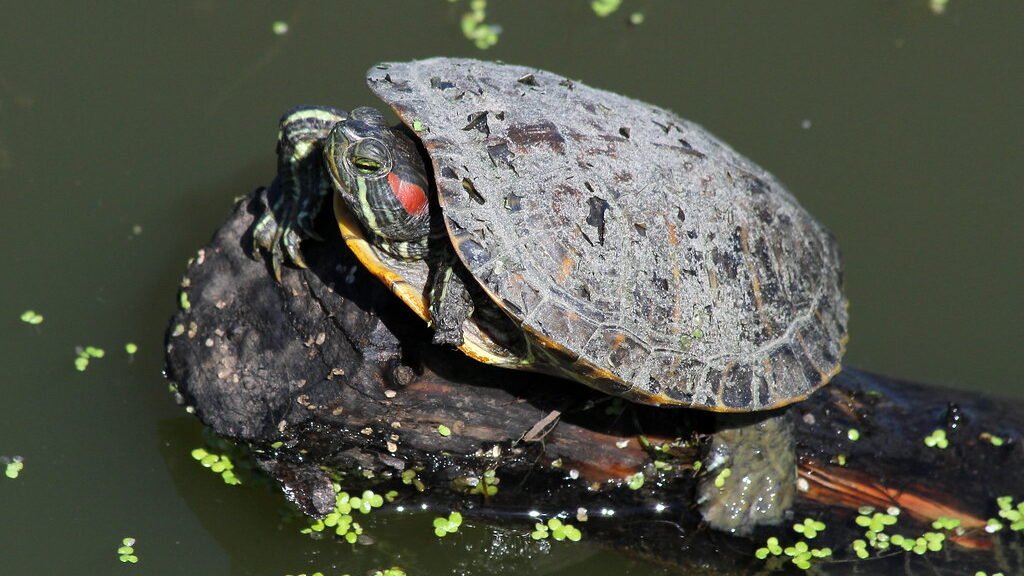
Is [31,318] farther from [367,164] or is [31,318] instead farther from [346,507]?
[367,164]

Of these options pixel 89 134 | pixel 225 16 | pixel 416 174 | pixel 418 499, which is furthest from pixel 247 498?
pixel 225 16


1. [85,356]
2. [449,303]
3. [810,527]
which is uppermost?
[449,303]

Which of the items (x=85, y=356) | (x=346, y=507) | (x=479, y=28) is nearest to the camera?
(x=346, y=507)

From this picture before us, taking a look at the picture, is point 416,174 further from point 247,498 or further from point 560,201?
point 247,498

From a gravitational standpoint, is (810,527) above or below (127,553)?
above

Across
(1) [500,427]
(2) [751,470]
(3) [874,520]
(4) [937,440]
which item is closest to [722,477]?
(2) [751,470]

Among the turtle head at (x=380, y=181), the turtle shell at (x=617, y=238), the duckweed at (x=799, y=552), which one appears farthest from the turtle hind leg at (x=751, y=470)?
the turtle head at (x=380, y=181)

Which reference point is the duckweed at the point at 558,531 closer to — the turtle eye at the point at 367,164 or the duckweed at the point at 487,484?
the duckweed at the point at 487,484
